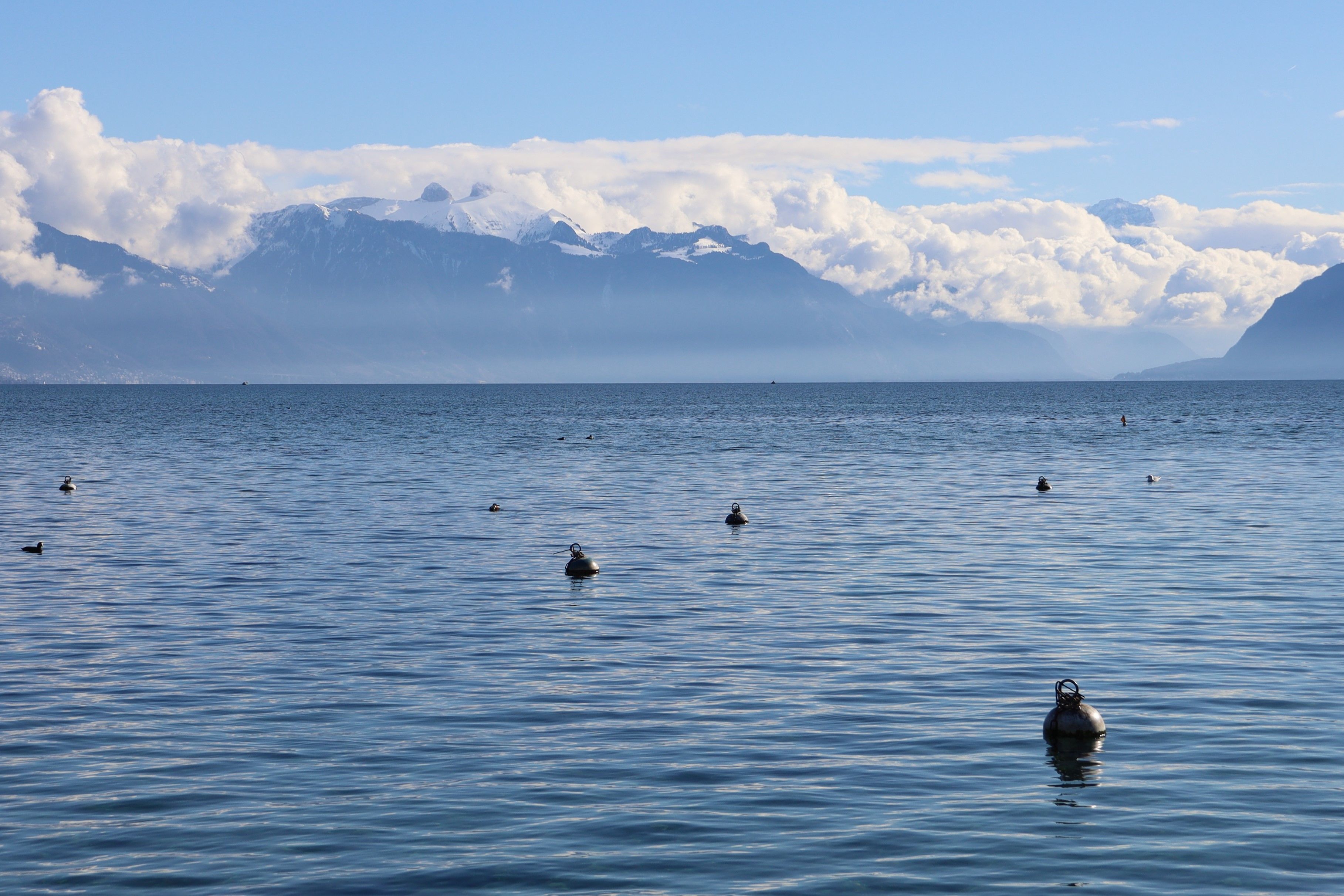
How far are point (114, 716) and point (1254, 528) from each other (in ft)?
132

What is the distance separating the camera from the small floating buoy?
20.6 metres

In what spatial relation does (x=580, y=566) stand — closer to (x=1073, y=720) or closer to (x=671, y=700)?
(x=671, y=700)

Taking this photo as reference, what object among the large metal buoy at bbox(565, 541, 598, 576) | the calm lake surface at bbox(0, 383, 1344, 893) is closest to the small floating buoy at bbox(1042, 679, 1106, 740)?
the calm lake surface at bbox(0, 383, 1344, 893)

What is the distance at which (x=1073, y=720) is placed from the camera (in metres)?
20.6

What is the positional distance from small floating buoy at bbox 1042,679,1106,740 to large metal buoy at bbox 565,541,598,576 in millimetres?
19156

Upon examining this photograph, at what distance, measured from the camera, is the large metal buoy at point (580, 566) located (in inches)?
1508

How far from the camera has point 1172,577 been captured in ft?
124

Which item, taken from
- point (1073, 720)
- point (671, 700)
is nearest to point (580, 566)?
point (671, 700)

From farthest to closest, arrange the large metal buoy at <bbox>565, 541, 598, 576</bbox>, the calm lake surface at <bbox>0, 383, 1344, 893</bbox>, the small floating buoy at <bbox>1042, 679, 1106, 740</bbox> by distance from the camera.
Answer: the large metal buoy at <bbox>565, 541, 598, 576</bbox>, the small floating buoy at <bbox>1042, 679, 1106, 740</bbox>, the calm lake surface at <bbox>0, 383, 1344, 893</bbox>

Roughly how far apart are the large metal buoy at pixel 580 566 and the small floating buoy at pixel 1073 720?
62.8 ft

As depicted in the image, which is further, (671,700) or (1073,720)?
(671,700)

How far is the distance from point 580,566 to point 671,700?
577 inches

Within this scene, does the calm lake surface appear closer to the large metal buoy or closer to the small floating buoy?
the small floating buoy

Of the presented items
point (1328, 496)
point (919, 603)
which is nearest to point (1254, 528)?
point (1328, 496)
